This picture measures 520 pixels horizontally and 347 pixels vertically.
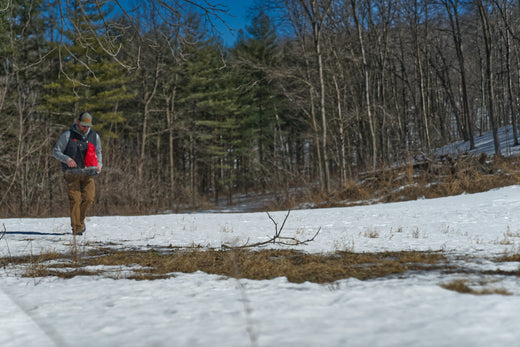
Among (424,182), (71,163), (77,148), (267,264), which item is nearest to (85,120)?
(77,148)

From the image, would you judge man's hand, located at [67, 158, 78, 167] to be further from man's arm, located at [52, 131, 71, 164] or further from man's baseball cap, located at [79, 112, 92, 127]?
man's baseball cap, located at [79, 112, 92, 127]

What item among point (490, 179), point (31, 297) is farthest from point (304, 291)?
point (490, 179)

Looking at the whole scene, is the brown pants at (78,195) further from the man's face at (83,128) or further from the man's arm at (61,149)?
the man's face at (83,128)

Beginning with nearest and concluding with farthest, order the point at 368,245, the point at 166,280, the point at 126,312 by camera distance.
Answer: the point at 126,312, the point at 166,280, the point at 368,245

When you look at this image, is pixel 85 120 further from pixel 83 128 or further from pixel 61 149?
pixel 61 149

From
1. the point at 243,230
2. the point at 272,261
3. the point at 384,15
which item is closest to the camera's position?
the point at 272,261

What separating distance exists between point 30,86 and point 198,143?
13.3 meters

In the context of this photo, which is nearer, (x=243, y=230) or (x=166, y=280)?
(x=166, y=280)

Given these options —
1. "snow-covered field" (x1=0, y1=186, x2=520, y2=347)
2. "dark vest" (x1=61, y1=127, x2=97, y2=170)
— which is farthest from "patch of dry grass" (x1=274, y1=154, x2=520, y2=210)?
"snow-covered field" (x1=0, y1=186, x2=520, y2=347)

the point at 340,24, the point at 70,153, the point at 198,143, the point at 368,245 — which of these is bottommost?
the point at 368,245

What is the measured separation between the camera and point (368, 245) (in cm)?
554

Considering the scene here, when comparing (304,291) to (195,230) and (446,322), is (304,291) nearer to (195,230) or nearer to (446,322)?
(446,322)

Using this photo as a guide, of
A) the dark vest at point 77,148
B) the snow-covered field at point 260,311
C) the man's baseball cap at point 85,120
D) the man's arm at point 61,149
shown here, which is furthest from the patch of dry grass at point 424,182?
the snow-covered field at point 260,311

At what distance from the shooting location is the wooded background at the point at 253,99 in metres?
18.9
